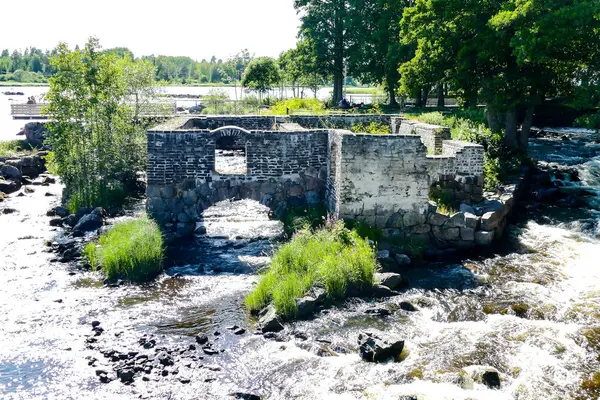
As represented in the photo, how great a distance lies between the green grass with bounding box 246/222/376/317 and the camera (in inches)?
515

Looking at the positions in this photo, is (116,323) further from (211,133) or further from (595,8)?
(595,8)

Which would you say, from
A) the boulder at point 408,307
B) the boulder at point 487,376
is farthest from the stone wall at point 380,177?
the boulder at point 487,376

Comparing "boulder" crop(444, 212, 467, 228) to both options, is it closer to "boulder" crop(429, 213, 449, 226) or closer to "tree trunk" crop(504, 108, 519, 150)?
"boulder" crop(429, 213, 449, 226)

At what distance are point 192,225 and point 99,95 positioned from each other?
6.58 m

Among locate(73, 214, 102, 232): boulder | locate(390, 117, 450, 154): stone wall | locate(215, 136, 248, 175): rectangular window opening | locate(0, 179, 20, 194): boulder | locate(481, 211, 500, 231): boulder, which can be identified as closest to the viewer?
locate(481, 211, 500, 231): boulder

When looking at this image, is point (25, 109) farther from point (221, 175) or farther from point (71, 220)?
point (221, 175)

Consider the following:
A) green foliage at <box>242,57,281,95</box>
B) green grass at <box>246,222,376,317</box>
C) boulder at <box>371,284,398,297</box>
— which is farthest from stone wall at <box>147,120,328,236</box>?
green foliage at <box>242,57,281,95</box>

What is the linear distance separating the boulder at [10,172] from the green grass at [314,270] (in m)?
18.0

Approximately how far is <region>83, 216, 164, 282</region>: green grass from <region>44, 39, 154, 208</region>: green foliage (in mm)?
5340

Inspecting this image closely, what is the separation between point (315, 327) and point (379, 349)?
1845mm

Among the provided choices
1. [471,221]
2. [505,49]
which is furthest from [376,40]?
[471,221]

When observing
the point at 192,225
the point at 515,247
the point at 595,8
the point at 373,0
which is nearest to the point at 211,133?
the point at 192,225

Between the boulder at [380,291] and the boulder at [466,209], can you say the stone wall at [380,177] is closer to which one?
the boulder at [466,209]

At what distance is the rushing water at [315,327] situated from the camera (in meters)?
10.2
